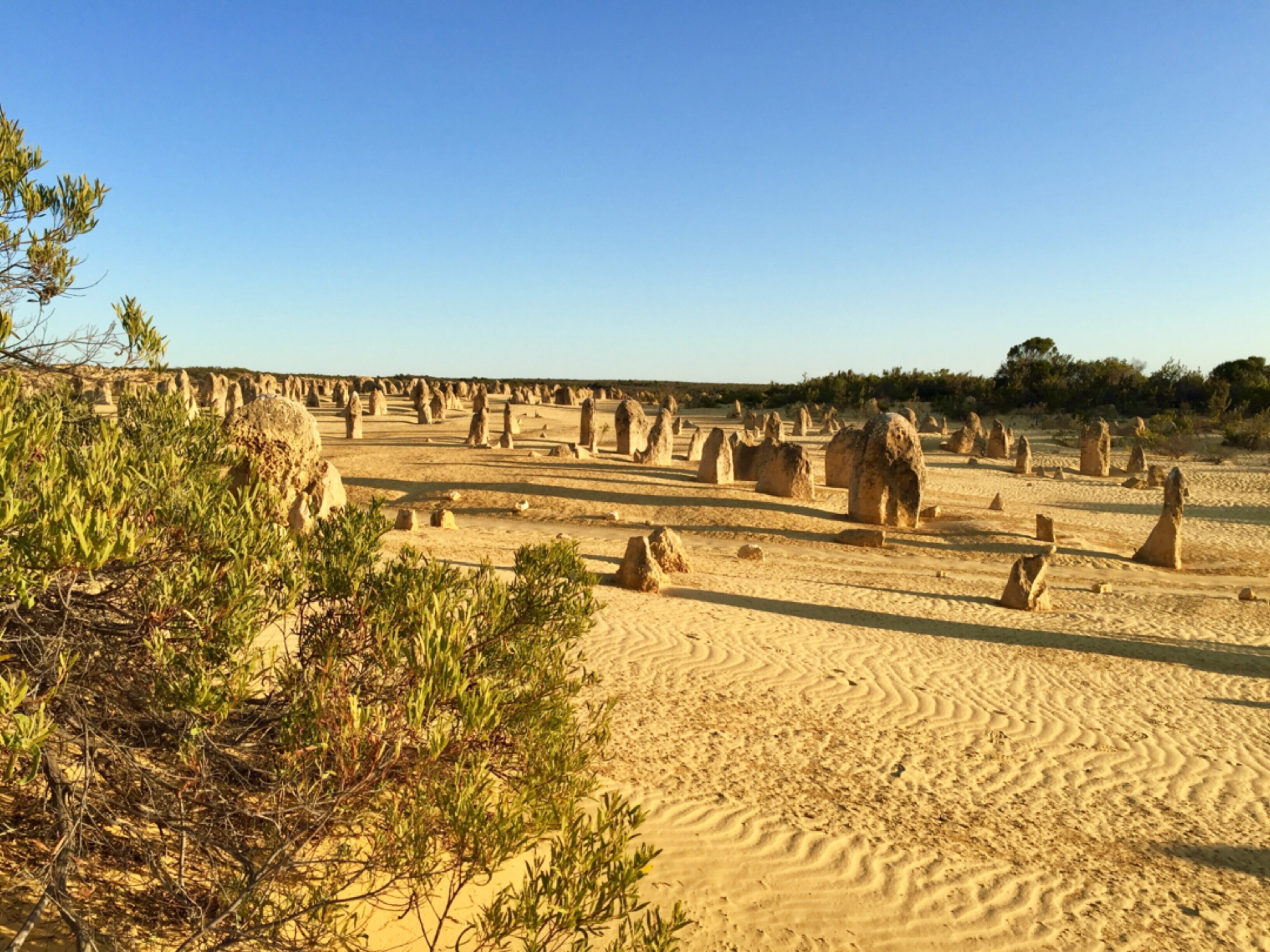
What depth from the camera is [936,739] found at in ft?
21.9

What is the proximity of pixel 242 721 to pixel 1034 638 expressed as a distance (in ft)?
30.8

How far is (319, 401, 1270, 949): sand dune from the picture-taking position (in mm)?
4418

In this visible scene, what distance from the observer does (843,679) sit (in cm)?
798

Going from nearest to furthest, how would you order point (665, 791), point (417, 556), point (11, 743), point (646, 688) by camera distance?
point (11, 743), point (417, 556), point (665, 791), point (646, 688)

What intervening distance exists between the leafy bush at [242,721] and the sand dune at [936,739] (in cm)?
162

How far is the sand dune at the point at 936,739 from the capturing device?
442 centimetres

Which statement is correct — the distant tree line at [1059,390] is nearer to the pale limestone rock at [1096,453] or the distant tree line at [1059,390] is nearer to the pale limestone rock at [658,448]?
the pale limestone rock at [1096,453]

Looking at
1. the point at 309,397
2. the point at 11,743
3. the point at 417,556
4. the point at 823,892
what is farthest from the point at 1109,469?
the point at 309,397

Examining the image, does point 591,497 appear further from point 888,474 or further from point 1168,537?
point 1168,537

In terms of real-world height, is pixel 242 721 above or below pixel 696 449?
below

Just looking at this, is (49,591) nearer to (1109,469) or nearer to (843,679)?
(843,679)

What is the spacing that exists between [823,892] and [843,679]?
369cm

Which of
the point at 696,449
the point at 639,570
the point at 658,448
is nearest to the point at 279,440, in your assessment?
the point at 639,570

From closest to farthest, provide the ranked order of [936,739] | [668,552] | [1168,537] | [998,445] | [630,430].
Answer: [936,739] → [668,552] → [1168,537] → [630,430] → [998,445]
